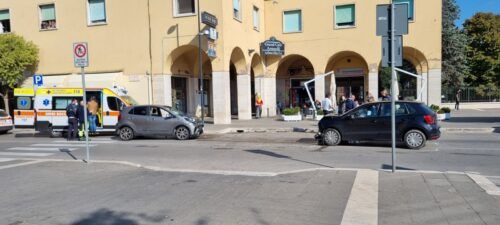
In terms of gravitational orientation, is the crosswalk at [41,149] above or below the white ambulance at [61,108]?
below

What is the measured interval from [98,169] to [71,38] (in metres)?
19.3

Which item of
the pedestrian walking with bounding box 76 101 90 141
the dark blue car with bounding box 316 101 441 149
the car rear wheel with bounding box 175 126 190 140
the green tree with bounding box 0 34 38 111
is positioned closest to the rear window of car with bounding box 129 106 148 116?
the car rear wheel with bounding box 175 126 190 140

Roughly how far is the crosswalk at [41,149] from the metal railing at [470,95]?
28.1m

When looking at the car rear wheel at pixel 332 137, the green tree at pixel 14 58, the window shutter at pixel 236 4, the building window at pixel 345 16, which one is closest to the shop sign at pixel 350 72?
the building window at pixel 345 16

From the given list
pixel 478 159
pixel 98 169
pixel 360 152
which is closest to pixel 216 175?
pixel 98 169

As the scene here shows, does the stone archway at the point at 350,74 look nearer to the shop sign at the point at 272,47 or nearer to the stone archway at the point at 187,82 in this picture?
the shop sign at the point at 272,47

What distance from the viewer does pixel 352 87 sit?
106 ft

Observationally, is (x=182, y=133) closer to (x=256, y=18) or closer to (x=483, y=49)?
(x=256, y=18)

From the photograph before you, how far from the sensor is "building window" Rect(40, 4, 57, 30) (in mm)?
27219

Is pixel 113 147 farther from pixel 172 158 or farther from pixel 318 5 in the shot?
pixel 318 5

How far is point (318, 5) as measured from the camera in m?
29.1

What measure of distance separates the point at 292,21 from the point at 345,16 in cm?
360

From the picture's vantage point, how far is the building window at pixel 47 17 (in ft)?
89.3

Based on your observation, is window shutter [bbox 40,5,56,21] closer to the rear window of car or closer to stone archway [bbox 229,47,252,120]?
stone archway [bbox 229,47,252,120]
